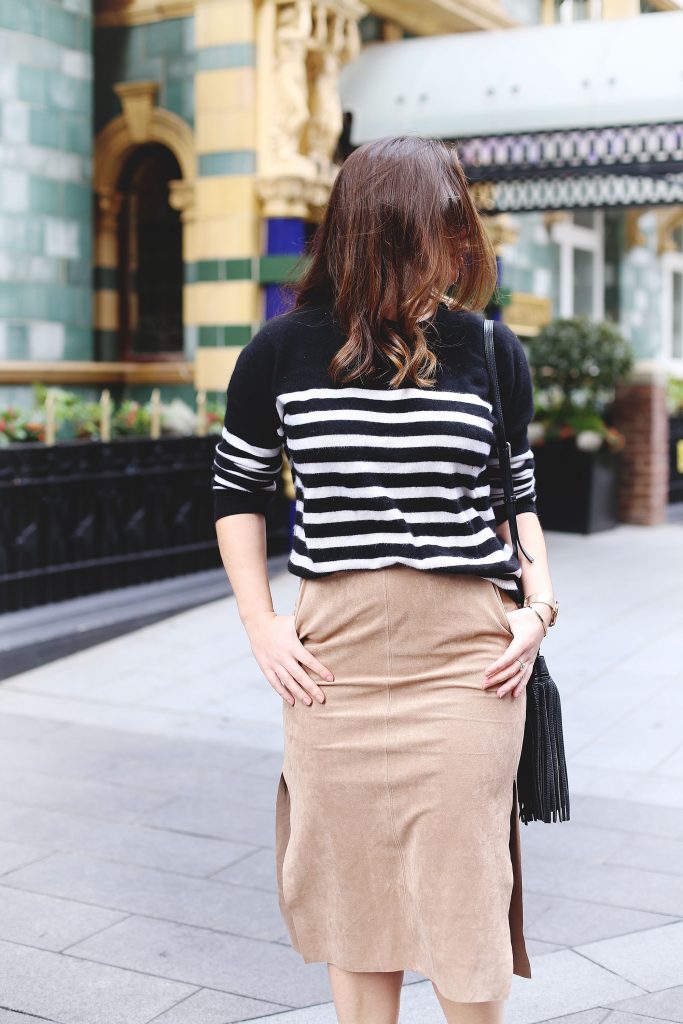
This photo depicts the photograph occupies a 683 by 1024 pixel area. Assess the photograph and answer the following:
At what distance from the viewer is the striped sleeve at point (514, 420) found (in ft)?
8.29

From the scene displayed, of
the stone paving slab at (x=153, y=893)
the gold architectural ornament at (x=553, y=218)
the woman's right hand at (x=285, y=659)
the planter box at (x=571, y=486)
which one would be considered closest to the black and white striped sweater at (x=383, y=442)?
the woman's right hand at (x=285, y=659)

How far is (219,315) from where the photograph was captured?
10477mm

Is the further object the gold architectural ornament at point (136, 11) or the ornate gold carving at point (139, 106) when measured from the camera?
the ornate gold carving at point (139, 106)

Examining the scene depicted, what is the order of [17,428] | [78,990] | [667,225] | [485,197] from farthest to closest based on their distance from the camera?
[667,225], [485,197], [17,428], [78,990]

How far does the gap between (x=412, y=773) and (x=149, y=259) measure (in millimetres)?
9458

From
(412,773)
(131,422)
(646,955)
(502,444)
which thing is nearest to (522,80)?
(131,422)

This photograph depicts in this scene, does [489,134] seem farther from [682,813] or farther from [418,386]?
[418,386]

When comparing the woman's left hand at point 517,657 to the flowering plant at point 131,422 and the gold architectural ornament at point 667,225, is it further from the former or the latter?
the gold architectural ornament at point 667,225

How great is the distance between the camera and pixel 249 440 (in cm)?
257

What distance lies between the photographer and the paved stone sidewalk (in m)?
3.62

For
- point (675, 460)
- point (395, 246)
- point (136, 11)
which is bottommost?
point (675, 460)

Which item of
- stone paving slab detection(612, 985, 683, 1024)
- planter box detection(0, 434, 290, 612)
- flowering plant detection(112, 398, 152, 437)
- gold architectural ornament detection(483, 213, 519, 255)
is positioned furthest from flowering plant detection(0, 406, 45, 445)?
gold architectural ornament detection(483, 213, 519, 255)

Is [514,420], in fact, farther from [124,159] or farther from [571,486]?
[571,486]

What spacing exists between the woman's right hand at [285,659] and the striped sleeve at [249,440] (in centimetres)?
24
